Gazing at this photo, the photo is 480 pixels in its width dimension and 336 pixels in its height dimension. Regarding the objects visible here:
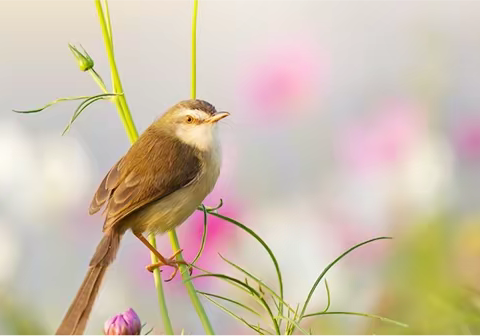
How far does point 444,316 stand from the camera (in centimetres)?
168

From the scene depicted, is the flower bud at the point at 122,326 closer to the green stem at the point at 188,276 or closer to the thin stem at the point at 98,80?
the green stem at the point at 188,276

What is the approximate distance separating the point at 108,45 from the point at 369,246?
2.92 feet

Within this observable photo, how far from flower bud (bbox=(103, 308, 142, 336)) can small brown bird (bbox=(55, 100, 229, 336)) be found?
0.15ft

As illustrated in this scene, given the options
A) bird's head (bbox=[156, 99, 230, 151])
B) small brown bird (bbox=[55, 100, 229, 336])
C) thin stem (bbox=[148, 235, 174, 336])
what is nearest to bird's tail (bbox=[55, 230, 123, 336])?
small brown bird (bbox=[55, 100, 229, 336])

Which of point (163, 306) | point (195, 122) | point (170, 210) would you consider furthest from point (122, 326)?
point (195, 122)

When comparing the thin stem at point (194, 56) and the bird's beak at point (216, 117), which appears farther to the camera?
the bird's beak at point (216, 117)

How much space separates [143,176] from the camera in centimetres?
147

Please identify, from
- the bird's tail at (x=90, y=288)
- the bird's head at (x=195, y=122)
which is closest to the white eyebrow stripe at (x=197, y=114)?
the bird's head at (x=195, y=122)

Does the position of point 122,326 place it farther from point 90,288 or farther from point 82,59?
point 82,59

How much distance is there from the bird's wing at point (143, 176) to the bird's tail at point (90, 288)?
0.03m

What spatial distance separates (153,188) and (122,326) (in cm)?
26

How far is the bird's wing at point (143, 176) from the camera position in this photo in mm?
1448

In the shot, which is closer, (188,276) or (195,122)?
(188,276)

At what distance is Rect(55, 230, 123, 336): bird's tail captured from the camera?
1267 mm
